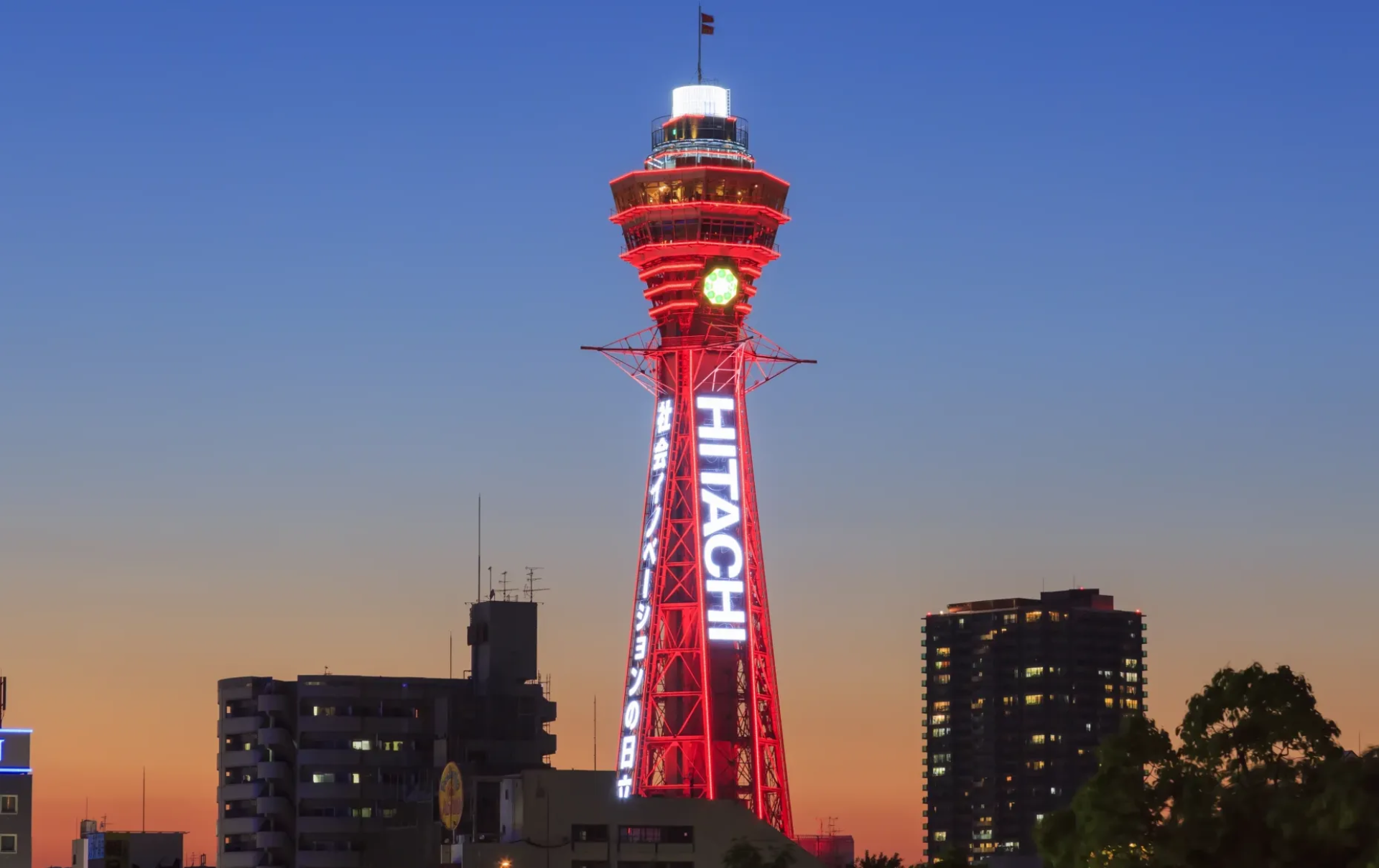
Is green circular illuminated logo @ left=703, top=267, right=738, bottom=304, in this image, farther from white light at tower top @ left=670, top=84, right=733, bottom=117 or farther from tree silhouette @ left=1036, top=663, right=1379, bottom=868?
tree silhouette @ left=1036, top=663, right=1379, bottom=868

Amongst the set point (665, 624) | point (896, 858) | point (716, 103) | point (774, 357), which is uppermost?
point (716, 103)

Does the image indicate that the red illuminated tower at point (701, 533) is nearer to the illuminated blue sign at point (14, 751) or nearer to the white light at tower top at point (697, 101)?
the white light at tower top at point (697, 101)

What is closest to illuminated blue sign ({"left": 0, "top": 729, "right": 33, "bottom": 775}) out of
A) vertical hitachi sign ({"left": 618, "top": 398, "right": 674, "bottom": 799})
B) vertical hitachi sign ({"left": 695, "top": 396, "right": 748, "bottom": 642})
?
vertical hitachi sign ({"left": 618, "top": 398, "right": 674, "bottom": 799})

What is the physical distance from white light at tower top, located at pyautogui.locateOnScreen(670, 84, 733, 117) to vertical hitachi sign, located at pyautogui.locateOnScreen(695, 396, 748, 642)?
21.6 m

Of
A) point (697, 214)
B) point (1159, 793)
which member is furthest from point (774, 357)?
point (1159, 793)

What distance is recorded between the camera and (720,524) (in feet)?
497

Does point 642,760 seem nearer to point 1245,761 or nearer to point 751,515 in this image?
point 751,515

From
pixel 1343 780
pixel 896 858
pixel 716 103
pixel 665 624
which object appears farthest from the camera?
pixel 716 103

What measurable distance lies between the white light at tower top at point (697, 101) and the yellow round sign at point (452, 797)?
47.7 meters

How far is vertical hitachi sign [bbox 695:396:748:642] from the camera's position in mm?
151125

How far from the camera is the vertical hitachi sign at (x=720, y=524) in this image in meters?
151

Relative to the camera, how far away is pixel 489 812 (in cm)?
17138

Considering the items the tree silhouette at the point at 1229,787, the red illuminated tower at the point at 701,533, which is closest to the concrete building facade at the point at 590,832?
the red illuminated tower at the point at 701,533

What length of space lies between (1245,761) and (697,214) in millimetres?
87793
